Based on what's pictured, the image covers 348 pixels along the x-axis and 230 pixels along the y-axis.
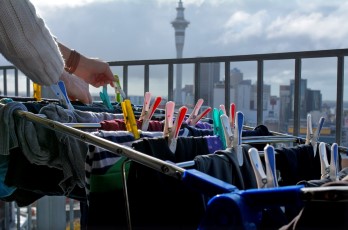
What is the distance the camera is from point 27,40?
1197 millimetres

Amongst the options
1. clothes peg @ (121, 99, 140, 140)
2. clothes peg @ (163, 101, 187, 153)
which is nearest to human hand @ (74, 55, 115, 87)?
clothes peg @ (121, 99, 140, 140)

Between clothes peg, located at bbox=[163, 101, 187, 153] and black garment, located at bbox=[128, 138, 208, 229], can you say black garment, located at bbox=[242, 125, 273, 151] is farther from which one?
black garment, located at bbox=[128, 138, 208, 229]

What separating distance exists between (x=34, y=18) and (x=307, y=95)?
1.44 metres

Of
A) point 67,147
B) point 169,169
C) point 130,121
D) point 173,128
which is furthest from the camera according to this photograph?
point 67,147

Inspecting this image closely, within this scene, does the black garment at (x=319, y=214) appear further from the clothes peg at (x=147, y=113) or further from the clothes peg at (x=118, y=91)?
the clothes peg at (x=118, y=91)

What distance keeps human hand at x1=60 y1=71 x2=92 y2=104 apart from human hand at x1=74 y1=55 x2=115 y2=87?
0.08 feet

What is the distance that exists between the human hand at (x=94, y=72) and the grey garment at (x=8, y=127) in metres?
0.43

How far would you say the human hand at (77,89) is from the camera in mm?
1708

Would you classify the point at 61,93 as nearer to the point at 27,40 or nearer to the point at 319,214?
the point at 27,40

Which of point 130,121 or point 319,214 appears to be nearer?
point 319,214

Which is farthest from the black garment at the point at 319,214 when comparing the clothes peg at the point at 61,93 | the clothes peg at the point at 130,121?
the clothes peg at the point at 61,93

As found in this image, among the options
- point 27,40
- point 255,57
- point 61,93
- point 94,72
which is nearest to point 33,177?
point 61,93

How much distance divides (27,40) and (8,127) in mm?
258

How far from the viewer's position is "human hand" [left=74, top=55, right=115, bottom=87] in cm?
168
